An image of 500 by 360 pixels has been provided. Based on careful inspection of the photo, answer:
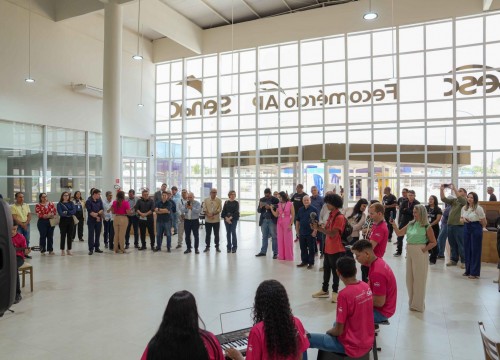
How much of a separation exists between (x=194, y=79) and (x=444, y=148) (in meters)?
11.8

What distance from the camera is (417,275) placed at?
15.8ft

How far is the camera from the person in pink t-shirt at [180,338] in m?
1.79

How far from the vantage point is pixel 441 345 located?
381 centimetres

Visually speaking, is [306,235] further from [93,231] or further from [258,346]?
[258,346]

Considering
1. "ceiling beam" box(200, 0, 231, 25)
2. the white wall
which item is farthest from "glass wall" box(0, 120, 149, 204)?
"ceiling beam" box(200, 0, 231, 25)

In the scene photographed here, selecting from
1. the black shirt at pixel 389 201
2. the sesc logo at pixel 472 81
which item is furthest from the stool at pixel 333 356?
the sesc logo at pixel 472 81

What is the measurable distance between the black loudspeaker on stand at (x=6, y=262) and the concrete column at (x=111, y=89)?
11.7 metres

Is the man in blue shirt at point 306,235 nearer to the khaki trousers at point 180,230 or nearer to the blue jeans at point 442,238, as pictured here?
the blue jeans at point 442,238

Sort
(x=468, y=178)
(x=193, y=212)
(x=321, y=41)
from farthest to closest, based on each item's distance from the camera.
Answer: (x=321, y=41) → (x=468, y=178) → (x=193, y=212)

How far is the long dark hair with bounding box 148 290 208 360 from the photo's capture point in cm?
179

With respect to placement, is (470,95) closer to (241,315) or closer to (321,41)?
(321,41)

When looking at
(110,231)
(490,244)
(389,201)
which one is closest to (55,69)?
(110,231)

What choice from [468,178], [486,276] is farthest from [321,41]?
[486,276]

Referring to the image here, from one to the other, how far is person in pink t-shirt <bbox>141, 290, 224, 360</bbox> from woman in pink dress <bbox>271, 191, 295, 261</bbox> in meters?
6.33
